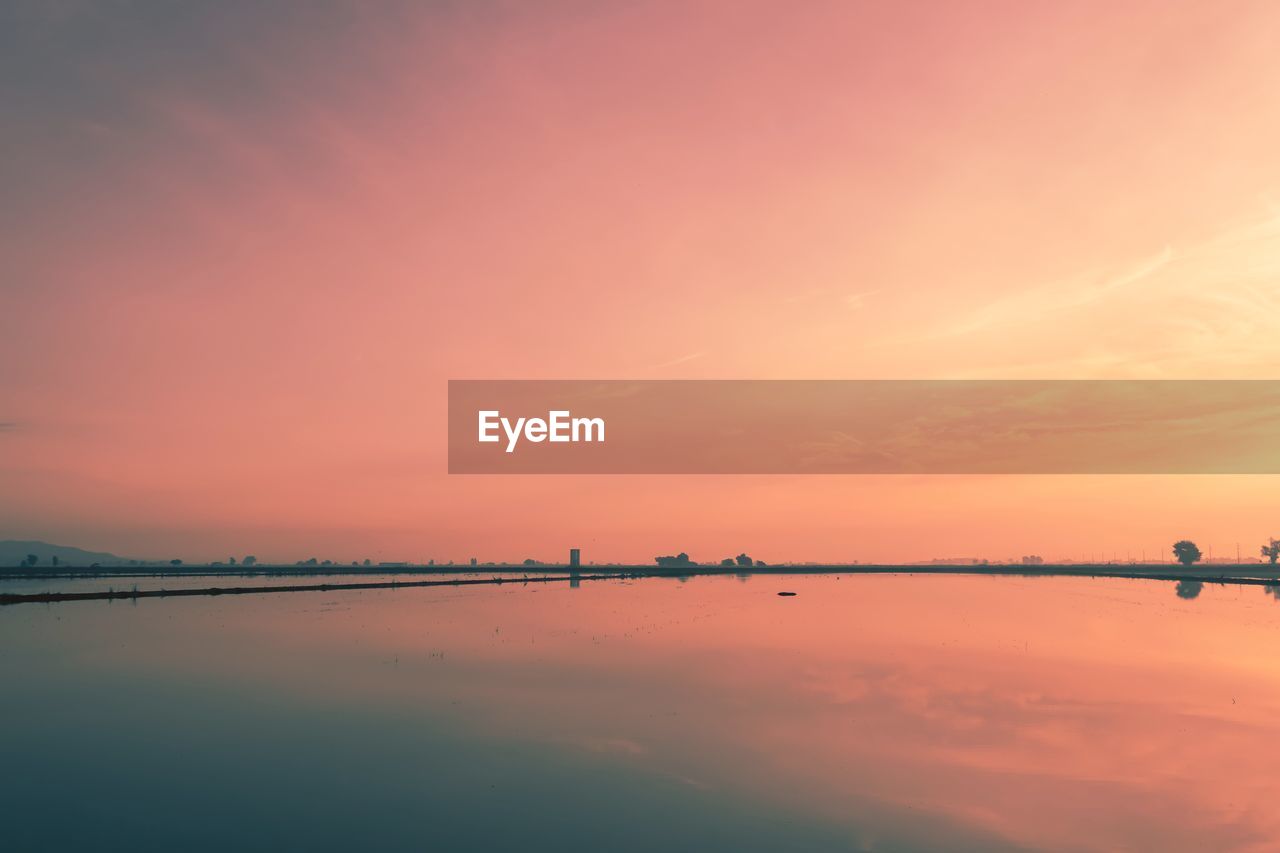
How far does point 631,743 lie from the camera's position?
28516mm

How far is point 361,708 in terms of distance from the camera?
34.2 metres

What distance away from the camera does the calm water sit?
2012 cm

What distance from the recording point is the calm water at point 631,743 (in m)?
20.1

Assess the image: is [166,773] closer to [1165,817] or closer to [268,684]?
[268,684]

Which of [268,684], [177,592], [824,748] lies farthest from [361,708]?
[177,592]

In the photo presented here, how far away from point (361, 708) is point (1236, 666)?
52.1m

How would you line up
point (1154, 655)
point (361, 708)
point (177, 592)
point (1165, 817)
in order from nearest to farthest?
point (1165, 817) → point (361, 708) → point (1154, 655) → point (177, 592)

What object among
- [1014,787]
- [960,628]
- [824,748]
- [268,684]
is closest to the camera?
[1014,787]

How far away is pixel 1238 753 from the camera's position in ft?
92.8

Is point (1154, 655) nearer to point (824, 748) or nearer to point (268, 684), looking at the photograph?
point (824, 748)

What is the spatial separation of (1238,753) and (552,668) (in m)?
31.8

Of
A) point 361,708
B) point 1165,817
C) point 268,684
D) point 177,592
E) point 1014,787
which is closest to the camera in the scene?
point 1165,817

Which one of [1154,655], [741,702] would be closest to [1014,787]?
[741,702]

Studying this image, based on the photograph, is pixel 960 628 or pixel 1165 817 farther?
pixel 960 628
